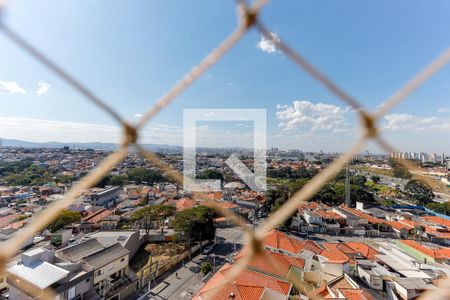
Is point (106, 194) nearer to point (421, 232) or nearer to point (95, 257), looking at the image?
point (95, 257)

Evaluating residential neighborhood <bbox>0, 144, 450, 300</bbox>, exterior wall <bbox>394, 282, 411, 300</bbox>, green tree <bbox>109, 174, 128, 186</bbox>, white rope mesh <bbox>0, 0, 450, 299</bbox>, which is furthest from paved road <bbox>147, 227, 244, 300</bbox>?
green tree <bbox>109, 174, 128, 186</bbox>

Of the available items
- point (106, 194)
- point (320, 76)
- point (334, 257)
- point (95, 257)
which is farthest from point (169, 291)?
point (106, 194)

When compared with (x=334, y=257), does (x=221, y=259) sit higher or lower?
lower

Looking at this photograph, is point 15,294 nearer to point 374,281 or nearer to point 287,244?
point 287,244

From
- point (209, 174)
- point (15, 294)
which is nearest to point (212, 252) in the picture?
point (15, 294)

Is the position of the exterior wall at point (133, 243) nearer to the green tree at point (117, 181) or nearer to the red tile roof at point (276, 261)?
the red tile roof at point (276, 261)

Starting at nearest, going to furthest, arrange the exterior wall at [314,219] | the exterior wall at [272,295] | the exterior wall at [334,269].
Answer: the exterior wall at [272,295], the exterior wall at [334,269], the exterior wall at [314,219]

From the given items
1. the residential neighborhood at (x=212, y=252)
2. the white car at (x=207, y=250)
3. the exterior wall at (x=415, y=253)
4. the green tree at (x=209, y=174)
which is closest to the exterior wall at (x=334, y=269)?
the residential neighborhood at (x=212, y=252)
